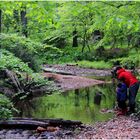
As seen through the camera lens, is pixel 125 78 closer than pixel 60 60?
Yes

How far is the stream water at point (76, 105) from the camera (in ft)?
38.0

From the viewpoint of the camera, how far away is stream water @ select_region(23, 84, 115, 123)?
38.0 ft

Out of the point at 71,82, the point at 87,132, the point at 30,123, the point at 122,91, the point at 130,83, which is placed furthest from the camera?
the point at 71,82

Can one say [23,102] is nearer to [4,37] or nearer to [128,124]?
[4,37]

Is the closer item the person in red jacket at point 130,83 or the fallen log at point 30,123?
the fallen log at point 30,123

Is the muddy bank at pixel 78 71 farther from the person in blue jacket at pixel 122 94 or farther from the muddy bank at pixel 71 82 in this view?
the person in blue jacket at pixel 122 94

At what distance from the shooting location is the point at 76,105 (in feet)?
44.2

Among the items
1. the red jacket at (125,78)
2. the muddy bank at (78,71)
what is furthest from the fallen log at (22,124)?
the muddy bank at (78,71)

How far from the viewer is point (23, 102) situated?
→ 14195mm

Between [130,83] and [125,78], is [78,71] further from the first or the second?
[130,83]

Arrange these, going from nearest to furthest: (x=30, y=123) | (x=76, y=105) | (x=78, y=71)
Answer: (x=30, y=123) < (x=76, y=105) < (x=78, y=71)

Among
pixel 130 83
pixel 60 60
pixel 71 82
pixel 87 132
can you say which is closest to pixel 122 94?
pixel 130 83

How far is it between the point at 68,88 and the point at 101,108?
5.54m

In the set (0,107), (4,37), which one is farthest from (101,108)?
(4,37)
